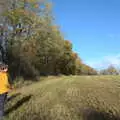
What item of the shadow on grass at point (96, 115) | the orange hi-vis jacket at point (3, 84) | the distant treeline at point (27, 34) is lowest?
the shadow on grass at point (96, 115)

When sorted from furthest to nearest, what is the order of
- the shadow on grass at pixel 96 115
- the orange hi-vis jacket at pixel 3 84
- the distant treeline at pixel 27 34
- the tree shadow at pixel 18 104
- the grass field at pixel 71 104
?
the distant treeline at pixel 27 34 < the tree shadow at pixel 18 104 < the orange hi-vis jacket at pixel 3 84 < the grass field at pixel 71 104 < the shadow on grass at pixel 96 115

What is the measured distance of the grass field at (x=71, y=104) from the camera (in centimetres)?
791

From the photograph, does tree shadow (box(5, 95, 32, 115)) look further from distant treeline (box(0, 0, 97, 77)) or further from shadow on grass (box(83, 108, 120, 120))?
distant treeline (box(0, 0, 97, 77))

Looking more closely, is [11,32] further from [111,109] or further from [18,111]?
[111,109]

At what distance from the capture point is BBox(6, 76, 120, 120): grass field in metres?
7.91

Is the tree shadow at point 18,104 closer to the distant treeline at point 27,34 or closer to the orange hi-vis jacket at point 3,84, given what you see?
the orange hi-vis jacket at point 3,84

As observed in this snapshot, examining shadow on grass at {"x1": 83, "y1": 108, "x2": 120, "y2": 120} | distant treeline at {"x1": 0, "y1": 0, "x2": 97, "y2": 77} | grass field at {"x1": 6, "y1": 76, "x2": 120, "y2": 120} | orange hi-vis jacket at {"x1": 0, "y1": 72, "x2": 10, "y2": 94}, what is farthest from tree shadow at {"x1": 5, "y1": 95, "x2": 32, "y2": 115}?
distant treeline at {"x1": 0, "y1": 0, "x2": 97, "y2": 77}

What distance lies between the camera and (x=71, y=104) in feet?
29.1

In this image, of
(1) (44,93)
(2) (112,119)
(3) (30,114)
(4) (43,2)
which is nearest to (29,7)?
(4) (43,2)

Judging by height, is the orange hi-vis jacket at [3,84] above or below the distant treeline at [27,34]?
below

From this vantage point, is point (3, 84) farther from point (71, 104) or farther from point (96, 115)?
→ point (96, 115)

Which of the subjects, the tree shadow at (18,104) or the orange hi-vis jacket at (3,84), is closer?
the orange hi-vis jacket at (3,84)

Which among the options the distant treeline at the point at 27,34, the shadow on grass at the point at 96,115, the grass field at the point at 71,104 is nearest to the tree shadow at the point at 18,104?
the grass field at the point at 71,104

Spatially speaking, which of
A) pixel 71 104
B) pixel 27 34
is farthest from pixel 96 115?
pixel 27 34
